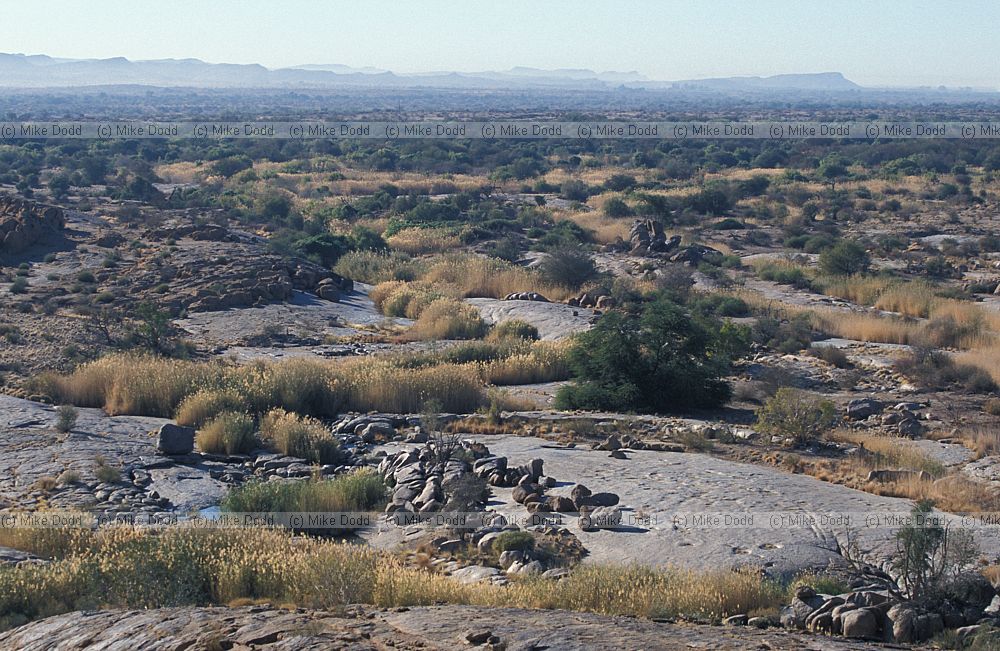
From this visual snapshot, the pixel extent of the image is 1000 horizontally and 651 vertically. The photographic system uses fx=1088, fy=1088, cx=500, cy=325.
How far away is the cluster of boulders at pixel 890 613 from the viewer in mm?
8859

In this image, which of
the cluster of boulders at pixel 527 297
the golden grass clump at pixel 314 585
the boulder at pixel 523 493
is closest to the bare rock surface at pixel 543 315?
the cluster of boulders at pixel 527 297

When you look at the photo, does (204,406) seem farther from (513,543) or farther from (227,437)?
(513,543)

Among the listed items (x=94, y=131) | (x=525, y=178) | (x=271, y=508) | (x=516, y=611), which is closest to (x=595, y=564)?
(x=516, y=611)

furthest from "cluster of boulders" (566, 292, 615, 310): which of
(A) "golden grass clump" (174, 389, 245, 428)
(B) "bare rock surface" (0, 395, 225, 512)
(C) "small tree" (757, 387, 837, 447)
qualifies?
(B) "bare rock surface" (0, 395, 225, 512)

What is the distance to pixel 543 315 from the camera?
26.3 m

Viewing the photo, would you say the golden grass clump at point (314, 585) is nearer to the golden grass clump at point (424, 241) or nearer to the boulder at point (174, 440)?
the boulder at point (174, 440)

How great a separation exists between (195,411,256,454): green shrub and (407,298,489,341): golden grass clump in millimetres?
8874

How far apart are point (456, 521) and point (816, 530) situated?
4.11m

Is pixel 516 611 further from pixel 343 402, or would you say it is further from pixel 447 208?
pixel 447 208

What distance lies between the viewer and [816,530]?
12.3 meters

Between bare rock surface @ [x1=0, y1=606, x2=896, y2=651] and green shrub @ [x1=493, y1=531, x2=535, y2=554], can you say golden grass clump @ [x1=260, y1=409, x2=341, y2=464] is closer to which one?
green shrub @ [x1=493, y1=531, x2=535, y2=554]

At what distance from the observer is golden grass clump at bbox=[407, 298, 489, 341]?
2516 cm

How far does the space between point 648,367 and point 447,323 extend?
6986 mm

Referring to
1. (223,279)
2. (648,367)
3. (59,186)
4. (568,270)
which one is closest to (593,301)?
(568,270)
